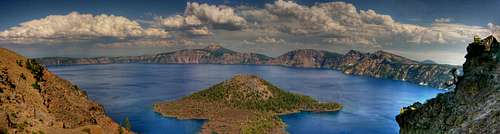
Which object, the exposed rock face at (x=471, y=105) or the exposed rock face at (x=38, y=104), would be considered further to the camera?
the exposed rock face at (x=38, y=104)

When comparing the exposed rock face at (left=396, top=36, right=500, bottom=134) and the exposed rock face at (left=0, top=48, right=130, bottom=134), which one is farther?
the exposed rock face at (left=0, top=48, right=130, bottom=134)

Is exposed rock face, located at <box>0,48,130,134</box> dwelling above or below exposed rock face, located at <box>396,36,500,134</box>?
below

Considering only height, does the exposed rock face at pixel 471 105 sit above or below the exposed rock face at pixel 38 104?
above

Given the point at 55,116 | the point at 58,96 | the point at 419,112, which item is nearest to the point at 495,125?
the point at 419,112

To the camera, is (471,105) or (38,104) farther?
(38,104)

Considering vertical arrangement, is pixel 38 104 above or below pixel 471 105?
below
